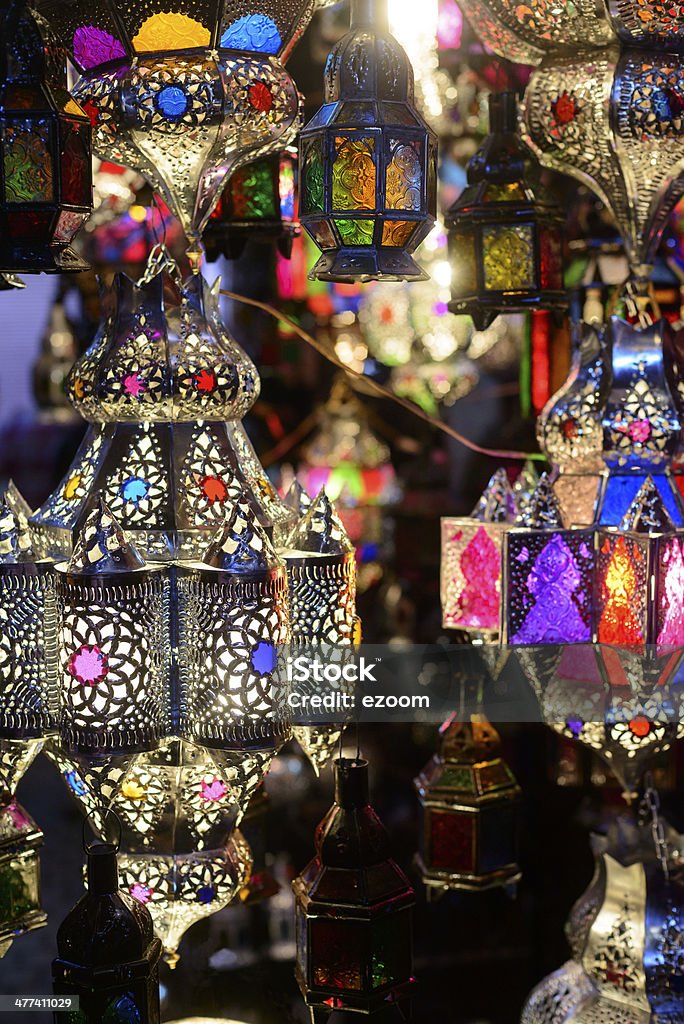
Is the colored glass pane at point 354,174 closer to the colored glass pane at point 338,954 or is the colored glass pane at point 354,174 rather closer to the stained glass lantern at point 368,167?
the stained glass lantern at point 368,167

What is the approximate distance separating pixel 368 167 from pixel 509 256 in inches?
16.7

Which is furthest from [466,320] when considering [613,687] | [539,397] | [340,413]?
[613,687]

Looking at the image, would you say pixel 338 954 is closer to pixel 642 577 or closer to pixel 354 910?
pixel 354 910

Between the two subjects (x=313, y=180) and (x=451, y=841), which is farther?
(x=451, y=841)

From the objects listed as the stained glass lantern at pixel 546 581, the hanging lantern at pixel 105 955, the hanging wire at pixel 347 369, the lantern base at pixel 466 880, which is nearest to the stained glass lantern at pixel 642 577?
the stained glass lantern at pixel 546 581

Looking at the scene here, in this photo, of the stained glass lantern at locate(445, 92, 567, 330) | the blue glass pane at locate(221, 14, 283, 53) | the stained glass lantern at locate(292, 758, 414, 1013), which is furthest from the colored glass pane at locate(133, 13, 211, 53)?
the stained glass lantern at locate(292, 758, 414, 1013)

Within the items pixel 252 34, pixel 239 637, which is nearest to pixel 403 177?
pixel 252 34

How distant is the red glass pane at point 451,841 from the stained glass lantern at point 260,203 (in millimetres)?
749

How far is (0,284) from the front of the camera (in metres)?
1.43

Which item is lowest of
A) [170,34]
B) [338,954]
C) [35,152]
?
[338,954]

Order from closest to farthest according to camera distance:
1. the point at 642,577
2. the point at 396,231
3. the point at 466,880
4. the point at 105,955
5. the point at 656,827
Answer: the point at 105,955 < the point at 396,231 < the point at 642,577 < the point at 656,827 < the point at 466,880

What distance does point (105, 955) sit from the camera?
1.17 meters

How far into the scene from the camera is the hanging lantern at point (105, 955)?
3.82ft

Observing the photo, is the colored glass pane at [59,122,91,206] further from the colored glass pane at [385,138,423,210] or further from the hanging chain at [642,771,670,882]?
the hanging chain at [642,771,670,882]
